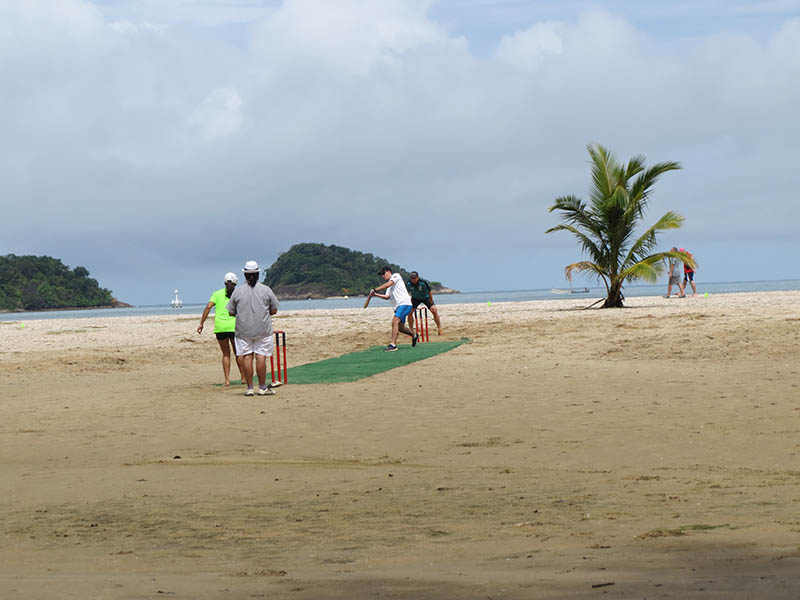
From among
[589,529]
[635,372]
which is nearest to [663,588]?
[589,529]

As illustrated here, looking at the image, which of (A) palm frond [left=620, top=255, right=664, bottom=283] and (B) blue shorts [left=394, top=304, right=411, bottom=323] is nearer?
(B) blue shorts [left=394, top=304, right=411, bottom=323]

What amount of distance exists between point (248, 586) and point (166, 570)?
0.64 metres

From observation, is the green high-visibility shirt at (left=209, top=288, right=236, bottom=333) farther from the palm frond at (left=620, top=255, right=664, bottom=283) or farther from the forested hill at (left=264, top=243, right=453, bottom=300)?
the forested hill at (left=264, top=243, right=453, bottom=300)

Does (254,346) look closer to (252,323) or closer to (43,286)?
(252,323)

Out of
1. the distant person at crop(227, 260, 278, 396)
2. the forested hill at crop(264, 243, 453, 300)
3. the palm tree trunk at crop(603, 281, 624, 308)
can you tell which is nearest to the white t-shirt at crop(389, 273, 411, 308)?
the distant person at crop(227, 260, 278, 396)

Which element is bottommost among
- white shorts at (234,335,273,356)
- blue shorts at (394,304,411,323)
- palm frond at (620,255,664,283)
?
white shorts at (234,335,273,356)

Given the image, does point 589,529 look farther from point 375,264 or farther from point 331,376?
point 375,264

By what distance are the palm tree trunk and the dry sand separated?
19685mm

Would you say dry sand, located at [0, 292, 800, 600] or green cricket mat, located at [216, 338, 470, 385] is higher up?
green cricket mat, located at [216, 338, 470, 385]

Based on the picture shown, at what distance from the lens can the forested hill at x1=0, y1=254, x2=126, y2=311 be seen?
374ft

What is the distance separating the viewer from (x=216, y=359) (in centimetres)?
2028

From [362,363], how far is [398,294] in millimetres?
2407

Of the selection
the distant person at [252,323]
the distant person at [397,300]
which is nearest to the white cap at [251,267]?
the distant person at [252,323]

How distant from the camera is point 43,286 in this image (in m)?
118
